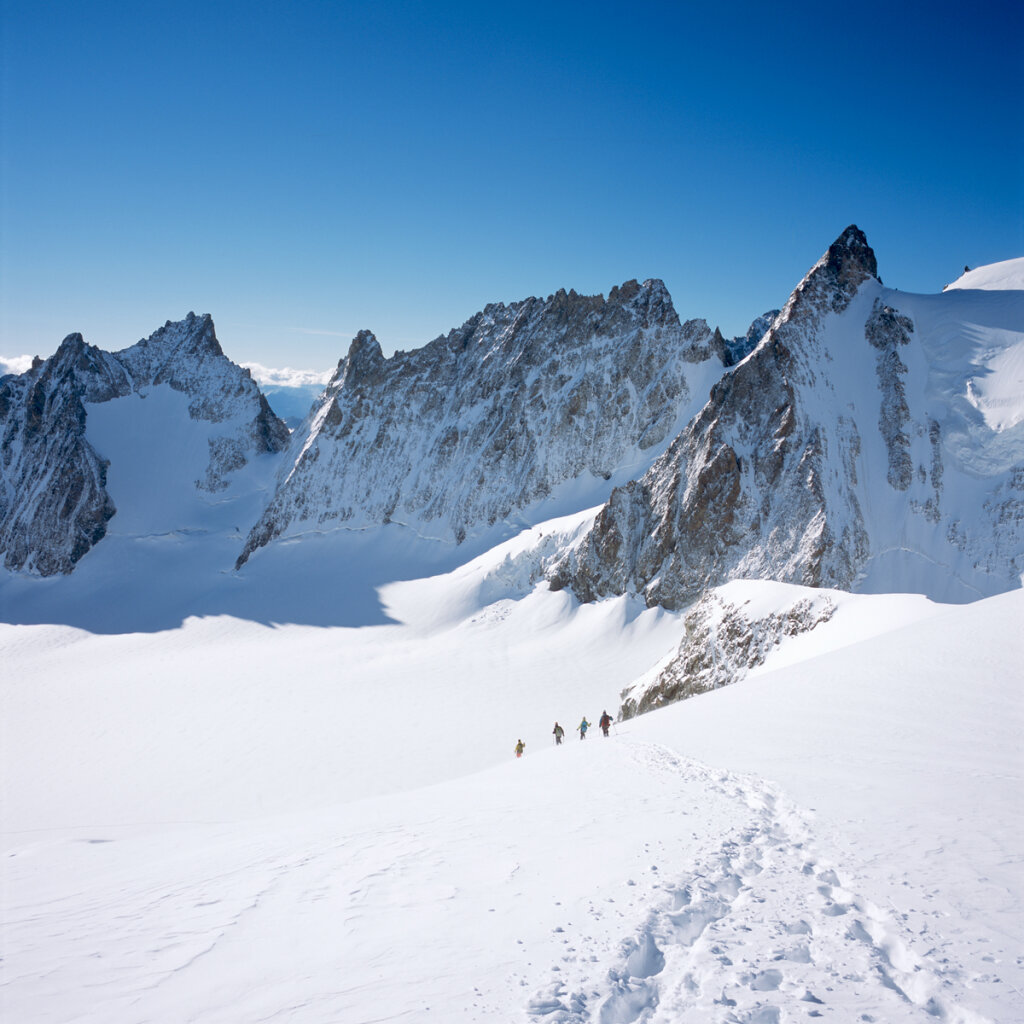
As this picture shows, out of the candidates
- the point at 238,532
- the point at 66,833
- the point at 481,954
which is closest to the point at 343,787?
the point at 66,833

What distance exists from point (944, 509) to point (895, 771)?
1527 inches

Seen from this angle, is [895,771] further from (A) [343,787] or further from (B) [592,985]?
(A) [343,787]

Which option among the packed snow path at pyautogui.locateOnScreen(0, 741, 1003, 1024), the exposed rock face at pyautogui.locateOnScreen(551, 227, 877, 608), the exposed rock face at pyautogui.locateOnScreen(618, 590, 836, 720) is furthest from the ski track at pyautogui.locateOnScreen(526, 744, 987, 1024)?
the exposed rock face at pyautogui.locateOnScreen(551, 227, 877, 608)

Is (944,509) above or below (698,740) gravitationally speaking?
above

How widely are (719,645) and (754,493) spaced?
64.6 feet

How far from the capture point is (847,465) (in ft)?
142

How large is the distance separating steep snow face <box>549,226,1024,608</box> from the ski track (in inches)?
1398

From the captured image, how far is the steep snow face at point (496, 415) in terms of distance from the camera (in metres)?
63.5

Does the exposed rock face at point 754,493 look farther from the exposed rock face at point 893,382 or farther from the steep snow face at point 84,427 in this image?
the steep snow face at point 84,427

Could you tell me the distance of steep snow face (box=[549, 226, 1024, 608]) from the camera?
129 ft

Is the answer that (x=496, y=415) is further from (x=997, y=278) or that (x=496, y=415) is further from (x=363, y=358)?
(x=997, y=278)

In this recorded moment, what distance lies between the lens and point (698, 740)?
1427 cm

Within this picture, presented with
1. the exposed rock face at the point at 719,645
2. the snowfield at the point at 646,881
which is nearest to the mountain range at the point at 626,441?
the exposed rock face at the point at 719,645

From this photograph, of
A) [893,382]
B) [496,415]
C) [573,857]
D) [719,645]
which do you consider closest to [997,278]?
[893,382]
